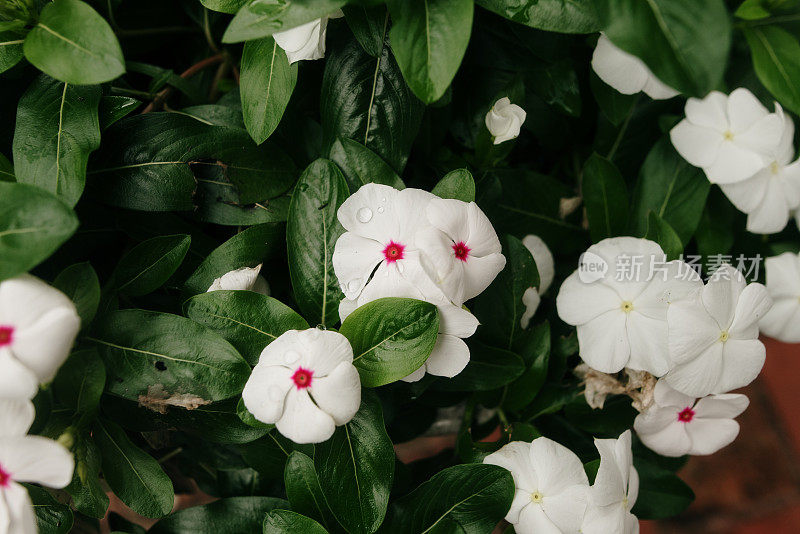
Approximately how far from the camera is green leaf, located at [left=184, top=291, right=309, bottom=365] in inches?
21.5

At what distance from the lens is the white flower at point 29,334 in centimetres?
40

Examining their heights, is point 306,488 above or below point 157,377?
below

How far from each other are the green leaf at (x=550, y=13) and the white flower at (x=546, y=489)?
0.37m

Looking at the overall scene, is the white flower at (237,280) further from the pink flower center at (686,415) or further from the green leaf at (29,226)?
the pink flower center at (686,415)

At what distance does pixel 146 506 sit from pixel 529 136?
2.14ft

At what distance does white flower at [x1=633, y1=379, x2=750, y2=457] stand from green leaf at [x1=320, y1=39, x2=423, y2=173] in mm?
358

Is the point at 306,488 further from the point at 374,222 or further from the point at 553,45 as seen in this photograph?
the point at 553,45

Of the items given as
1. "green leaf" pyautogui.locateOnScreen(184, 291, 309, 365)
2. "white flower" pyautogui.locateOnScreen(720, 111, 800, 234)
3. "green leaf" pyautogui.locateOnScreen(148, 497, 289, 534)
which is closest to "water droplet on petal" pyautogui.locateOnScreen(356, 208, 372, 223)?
"green leaf" pyautogui.locateOnScreen(184, 291, 309, 365)

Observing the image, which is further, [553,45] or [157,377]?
[553,45]

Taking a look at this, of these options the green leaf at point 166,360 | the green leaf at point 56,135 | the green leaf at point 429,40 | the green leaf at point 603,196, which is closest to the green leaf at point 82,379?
the green leaf at point 166,360

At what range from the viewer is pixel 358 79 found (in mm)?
636

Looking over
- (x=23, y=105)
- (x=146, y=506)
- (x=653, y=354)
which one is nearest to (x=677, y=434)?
(x=653, y=354)

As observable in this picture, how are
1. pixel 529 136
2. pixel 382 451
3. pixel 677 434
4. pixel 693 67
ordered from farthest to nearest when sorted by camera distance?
pixel 529 136 < pixel 677 434 < pixel 382 451 < pixel 693 67

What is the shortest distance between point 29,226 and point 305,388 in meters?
0.22
